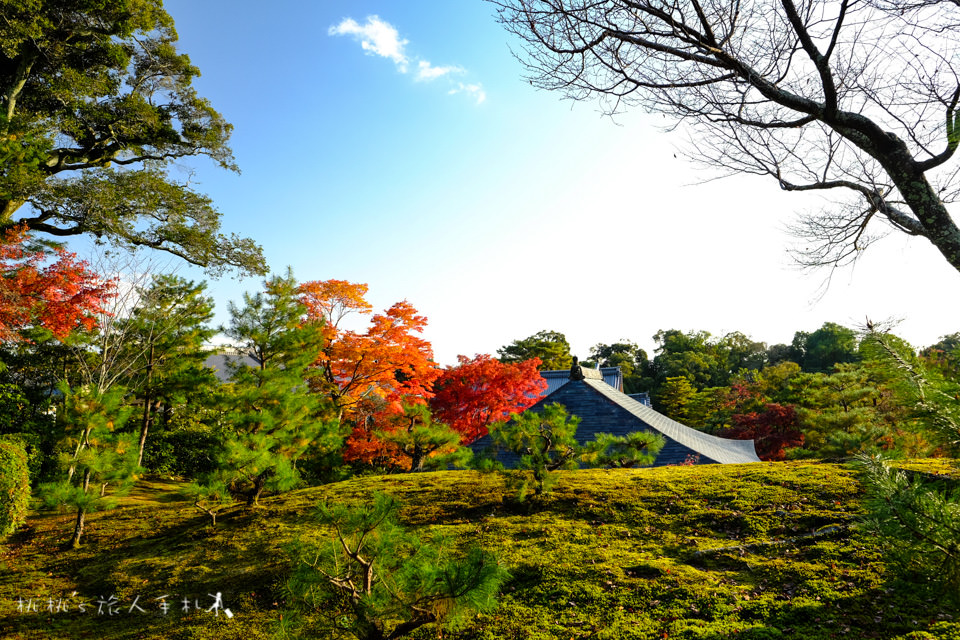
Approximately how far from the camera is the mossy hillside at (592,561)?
9.68 ft

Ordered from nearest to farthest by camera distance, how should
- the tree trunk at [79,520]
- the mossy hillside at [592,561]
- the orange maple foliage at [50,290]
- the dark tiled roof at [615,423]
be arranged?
the mossy hillside at [592,561]
the tree trunk at [79,520]
the orange maple foliage at [50,290]
the dark tiled roof at [615,423]

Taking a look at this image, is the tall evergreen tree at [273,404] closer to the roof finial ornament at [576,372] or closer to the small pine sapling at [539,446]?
the small pine sapling at [539,446]

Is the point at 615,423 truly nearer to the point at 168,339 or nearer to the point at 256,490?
the point at 256,490

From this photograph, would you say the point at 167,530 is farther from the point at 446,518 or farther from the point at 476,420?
the point at 476,420

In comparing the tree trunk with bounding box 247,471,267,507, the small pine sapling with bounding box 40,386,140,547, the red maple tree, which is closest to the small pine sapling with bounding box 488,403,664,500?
the tree trunk with bounding box 247,471,267,507

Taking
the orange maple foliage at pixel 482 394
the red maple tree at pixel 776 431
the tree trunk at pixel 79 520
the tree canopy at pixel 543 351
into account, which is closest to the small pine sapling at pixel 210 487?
the tree trunk at pixel 79 520

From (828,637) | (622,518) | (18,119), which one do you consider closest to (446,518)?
(622,518)

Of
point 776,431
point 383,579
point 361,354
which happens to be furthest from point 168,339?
point 776,431

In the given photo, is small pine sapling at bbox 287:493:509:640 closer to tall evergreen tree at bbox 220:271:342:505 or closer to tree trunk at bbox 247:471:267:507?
tall evergreen tree at bbox 220:271:342:505

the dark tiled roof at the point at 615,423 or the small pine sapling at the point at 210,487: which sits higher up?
the dark tiled roof at the point at 615,423

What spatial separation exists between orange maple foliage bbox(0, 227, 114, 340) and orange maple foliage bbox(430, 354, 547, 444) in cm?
779

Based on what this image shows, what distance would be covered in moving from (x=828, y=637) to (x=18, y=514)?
28.7 ft

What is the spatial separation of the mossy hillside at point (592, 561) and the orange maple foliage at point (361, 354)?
3.79 metres

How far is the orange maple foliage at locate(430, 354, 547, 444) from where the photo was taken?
470 inches
